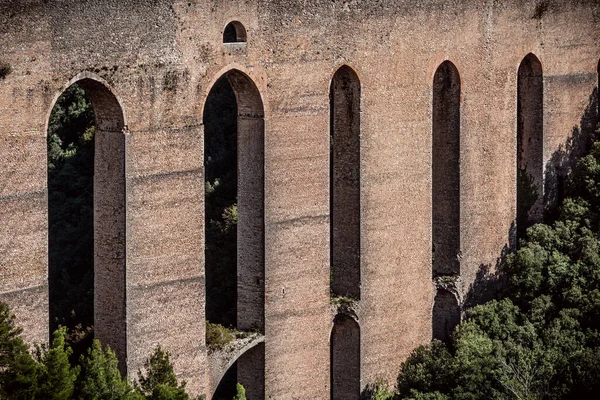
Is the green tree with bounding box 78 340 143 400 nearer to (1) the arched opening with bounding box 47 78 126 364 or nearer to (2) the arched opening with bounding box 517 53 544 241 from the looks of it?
(1) the arched opening with bounding box 47 78 126 364

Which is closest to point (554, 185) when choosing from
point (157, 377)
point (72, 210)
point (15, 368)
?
point (157, 377)

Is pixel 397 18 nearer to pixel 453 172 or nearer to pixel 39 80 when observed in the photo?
pixel 453 172

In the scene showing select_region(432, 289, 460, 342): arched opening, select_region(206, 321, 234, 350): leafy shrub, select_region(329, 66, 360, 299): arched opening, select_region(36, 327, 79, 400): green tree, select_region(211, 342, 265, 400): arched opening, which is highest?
select_region(329, 66, 360, 299): arched opening

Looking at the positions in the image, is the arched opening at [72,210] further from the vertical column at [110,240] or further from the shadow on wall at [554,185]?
the vertical column at [110,240]

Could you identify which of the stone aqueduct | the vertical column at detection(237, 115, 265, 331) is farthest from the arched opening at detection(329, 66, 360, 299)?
the vertical column at detection(237, 115, 265, 331)

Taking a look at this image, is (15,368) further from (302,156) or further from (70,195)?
(70,195)

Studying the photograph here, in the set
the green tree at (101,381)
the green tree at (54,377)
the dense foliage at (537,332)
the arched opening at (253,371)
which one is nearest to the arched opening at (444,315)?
the dense foliage at (537,332)
